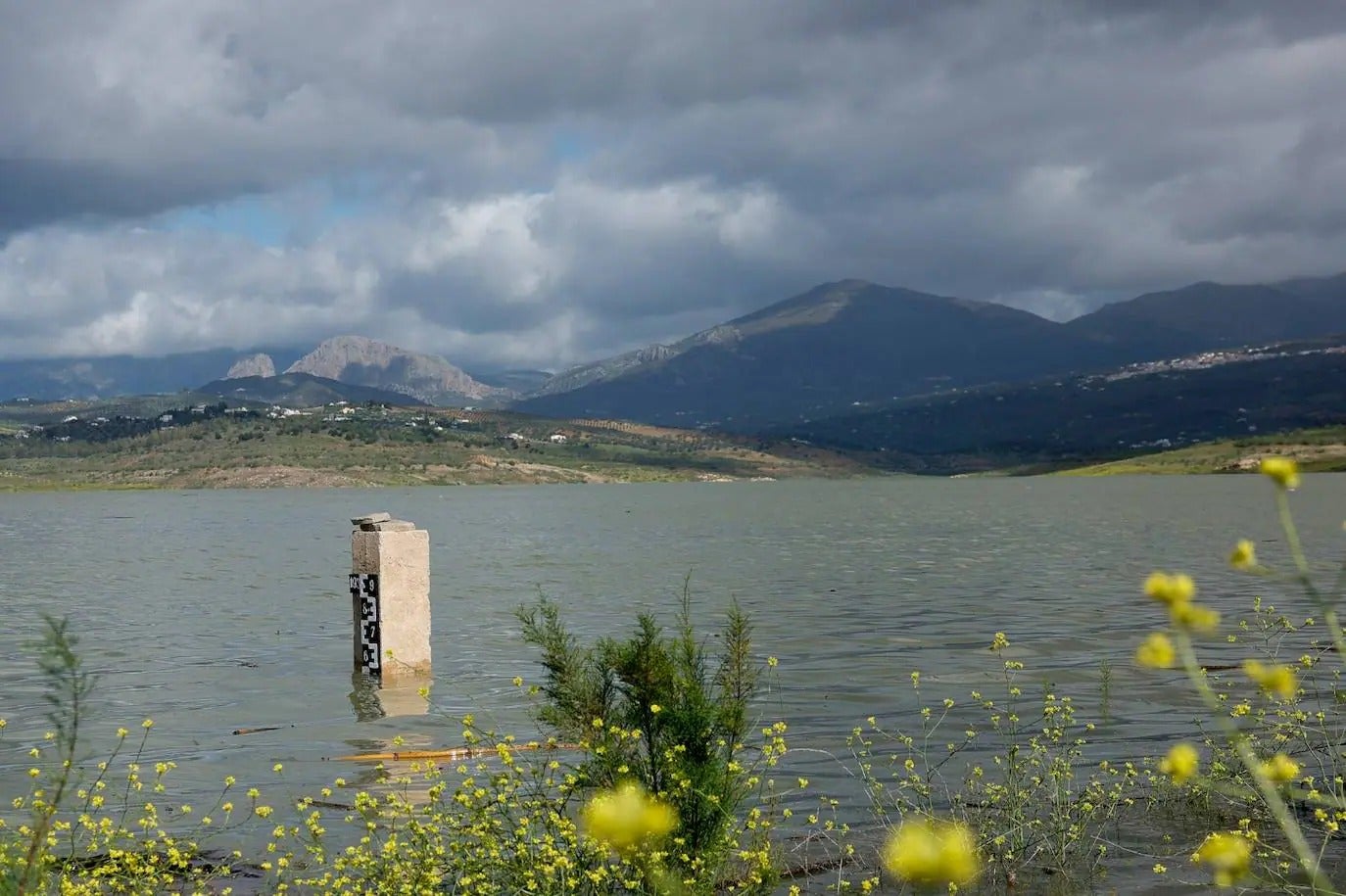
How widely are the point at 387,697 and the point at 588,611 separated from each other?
50.6ft

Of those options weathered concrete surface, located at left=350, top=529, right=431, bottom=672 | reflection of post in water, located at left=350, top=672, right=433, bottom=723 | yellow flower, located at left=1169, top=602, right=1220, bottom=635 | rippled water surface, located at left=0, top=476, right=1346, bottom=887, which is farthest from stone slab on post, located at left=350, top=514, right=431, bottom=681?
yellow flower, located at left=1169, top=602, right=1220, bottom=635

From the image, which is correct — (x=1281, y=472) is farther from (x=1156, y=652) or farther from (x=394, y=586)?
(x=394, y=586)

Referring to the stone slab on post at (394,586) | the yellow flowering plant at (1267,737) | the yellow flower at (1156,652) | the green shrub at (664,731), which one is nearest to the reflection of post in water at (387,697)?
the stone slab on post at (394,586)

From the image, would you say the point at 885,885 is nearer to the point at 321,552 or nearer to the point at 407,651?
the point at 407,651

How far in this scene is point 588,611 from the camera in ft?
129

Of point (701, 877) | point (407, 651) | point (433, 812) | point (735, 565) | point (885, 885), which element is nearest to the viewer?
point (701, 877)

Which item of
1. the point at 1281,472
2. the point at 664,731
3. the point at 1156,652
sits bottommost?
the point at 664,731

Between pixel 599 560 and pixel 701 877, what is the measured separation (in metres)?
52.7

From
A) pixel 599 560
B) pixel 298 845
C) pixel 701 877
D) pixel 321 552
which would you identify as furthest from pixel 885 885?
pixel 321 552

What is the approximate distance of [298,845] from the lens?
549 inches

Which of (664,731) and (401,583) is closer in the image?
(664,731)

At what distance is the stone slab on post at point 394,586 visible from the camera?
76.3ft

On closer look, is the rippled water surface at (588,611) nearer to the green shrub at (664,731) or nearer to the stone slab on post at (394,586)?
the stone slab on post at (394,586)

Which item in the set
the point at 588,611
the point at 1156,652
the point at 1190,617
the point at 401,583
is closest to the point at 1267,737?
the point at 401,583
